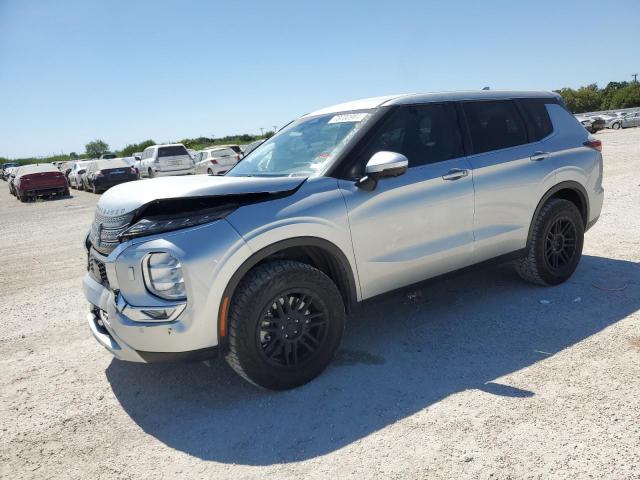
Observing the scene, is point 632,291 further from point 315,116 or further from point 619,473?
point 315,116

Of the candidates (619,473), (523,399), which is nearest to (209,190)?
(523,399)

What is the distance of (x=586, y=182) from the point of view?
504 centimetres

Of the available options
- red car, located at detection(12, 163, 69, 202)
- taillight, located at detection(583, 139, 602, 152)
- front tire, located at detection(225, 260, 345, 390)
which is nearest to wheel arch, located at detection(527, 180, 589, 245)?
taillight, located at detection(583, 139, 602, 152)

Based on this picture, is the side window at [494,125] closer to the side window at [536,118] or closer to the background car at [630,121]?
the side window at [536,118]

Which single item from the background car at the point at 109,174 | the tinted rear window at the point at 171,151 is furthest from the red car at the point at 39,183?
the tinted rear window at the point at 171,151

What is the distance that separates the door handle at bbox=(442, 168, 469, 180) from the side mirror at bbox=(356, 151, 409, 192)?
547mm

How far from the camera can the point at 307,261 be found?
3.68 metres

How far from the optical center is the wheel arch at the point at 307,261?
306 cm

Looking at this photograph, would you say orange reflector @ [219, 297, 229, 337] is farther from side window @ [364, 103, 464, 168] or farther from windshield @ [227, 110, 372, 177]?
side window @ [364, 103, 464, 168]

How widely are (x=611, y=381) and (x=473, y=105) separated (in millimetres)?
2432

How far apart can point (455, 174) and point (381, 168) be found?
0.92 m

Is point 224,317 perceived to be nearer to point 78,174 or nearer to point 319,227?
point 319,227

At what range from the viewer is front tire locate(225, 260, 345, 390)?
10.2ft

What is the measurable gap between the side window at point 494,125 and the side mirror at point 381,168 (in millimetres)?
1115
